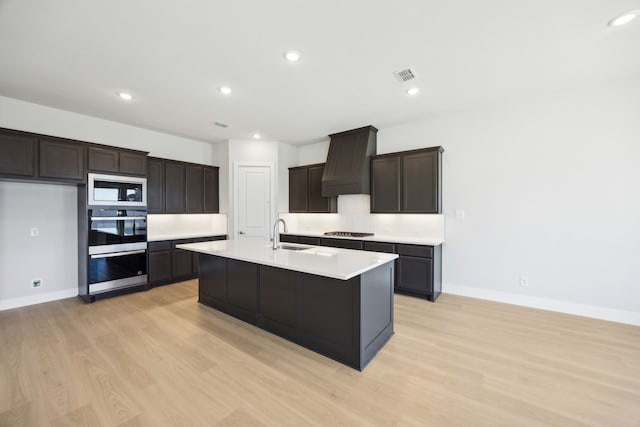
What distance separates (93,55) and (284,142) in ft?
12.1

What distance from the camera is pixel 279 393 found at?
200cm

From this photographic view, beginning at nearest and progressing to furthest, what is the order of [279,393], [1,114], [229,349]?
[279,393], [229,349], [1,114]

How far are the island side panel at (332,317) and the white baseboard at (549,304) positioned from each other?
2.77m

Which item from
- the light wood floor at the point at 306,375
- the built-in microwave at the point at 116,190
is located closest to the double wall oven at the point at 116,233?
the built-in microwave at the point at 116,190

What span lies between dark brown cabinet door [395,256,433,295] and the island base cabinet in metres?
1.34

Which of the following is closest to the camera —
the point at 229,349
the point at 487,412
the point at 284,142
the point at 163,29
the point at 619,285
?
the point at 487,412

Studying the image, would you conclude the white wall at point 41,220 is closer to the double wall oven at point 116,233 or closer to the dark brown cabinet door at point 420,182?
the double wall oven at point 116,233

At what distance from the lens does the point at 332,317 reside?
2441mm

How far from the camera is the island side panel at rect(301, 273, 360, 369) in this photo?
230cm

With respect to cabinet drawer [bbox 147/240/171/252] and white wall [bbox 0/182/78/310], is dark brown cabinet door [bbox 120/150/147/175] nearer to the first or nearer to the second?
white wall [bbox 0/182/78/310]

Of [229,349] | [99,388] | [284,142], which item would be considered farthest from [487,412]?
[284,142]

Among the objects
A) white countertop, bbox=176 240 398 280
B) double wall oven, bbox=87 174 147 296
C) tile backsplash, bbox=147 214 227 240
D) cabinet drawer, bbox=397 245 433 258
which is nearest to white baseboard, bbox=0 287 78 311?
double wall oven, bbox=87 174 147 296

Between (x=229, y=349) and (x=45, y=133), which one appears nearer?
(x=229, y=349)

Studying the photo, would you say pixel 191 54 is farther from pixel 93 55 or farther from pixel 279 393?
pixel 279 393
